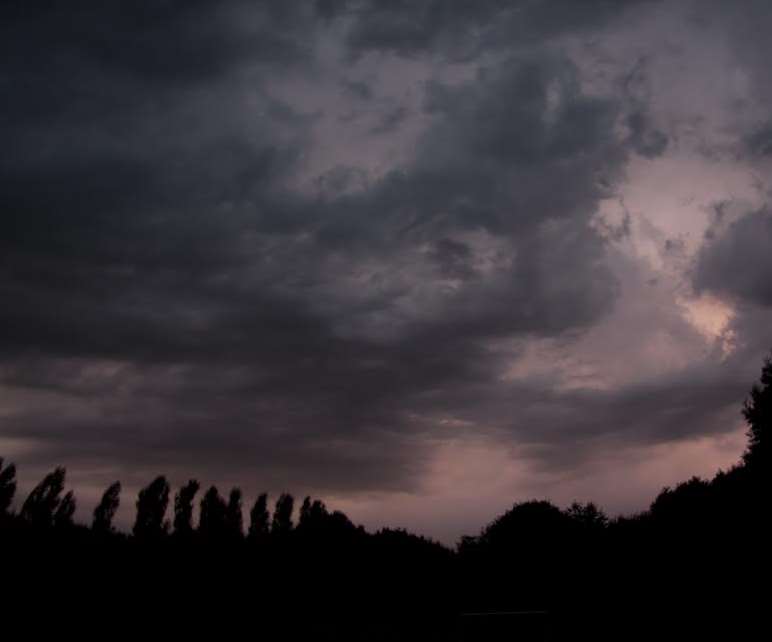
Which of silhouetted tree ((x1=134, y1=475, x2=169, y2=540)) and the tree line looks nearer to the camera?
the tree line

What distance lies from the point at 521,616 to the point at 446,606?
25723 mm

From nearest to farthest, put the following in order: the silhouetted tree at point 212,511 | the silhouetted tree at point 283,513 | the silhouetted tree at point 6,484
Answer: the silhouetted tree at point 6,484 → the silhouetted tree at point 212,511 → the silhouetted tree at point 283,513

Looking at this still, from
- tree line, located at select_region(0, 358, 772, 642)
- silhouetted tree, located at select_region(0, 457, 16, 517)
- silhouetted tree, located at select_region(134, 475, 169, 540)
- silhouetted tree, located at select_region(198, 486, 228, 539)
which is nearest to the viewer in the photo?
tree line, located at select_region(0, 358, 772, 642)

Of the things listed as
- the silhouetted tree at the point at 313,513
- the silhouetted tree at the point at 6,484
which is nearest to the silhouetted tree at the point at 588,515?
the silhouetted tree at the point at 313,513

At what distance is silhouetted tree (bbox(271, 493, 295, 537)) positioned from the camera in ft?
232

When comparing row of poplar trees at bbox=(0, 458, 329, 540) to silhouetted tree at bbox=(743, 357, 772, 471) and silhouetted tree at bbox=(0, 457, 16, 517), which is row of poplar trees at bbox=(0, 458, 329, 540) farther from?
silhouetted tree at bbox=(743, 357, 772, 471)

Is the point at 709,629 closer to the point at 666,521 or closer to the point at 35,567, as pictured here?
the point at 666,521

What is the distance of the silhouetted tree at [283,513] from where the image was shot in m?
70.6

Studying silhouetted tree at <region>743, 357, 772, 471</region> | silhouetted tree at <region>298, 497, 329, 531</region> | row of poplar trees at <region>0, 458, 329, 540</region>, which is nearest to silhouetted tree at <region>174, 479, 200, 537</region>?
row of poplar trees at <region>0, 458, 329, 540</region>

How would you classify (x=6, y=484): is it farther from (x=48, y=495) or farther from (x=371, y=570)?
(x=371, y=570)

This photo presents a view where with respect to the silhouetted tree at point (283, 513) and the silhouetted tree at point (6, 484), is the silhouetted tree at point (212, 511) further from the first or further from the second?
the silhouetted tree at point (6, 484)

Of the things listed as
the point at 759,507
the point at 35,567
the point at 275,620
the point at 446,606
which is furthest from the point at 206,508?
the point at 759,507

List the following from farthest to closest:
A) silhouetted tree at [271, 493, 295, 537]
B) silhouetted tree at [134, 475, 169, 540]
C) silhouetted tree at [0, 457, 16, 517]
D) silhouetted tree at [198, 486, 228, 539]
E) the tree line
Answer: silhouetted tree at [271, 493, 295, 537], silhouetted tree at [198, 486, 228, 539], silhouetted tree at [134, 475, 169, 540], silhouetted tree at [0, 457, 16, 517], the tree line

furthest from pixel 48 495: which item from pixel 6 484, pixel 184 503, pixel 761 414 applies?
pixel 761 414
